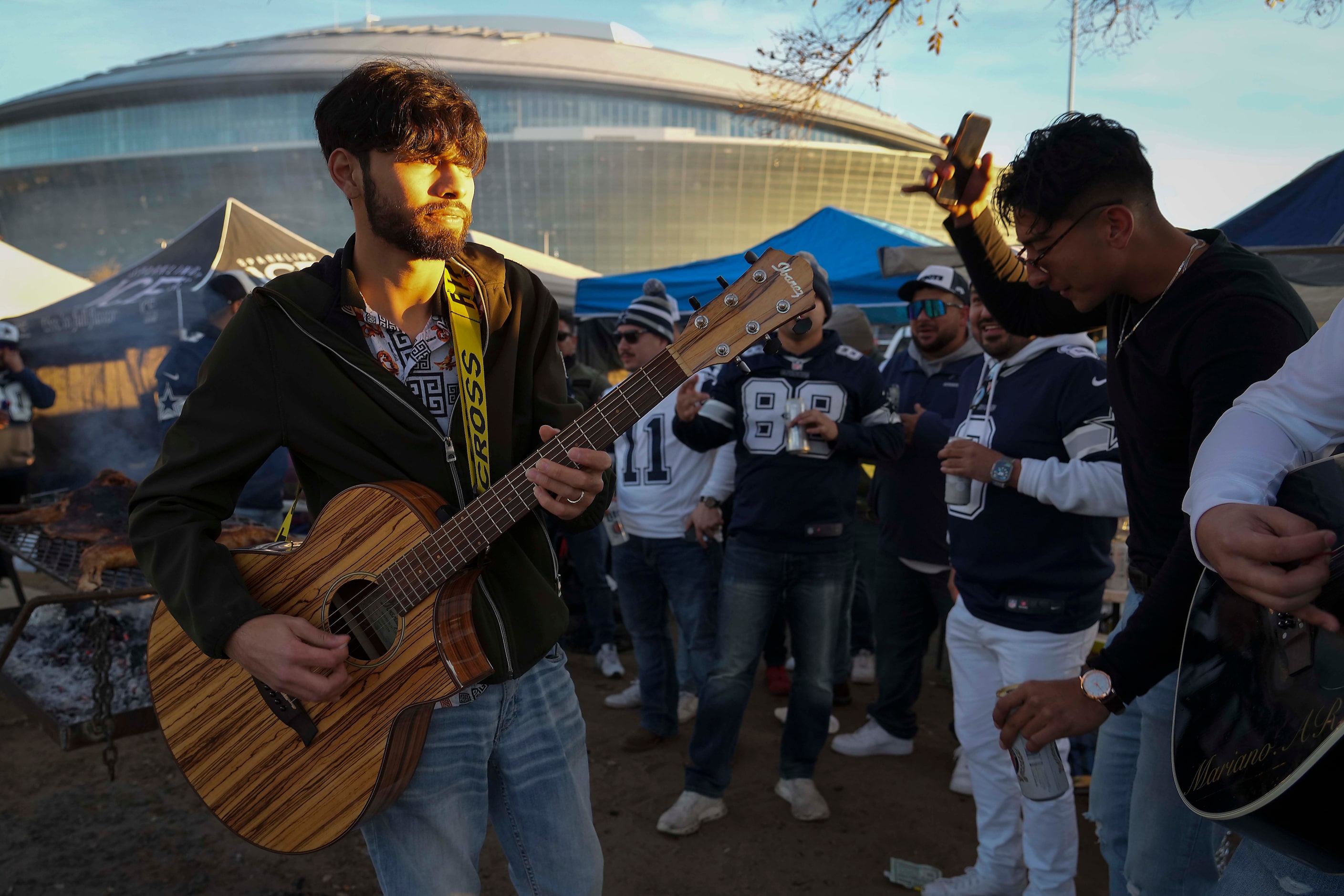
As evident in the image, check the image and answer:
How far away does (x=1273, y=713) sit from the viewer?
133cm

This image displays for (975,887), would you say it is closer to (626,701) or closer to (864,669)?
(626,701)

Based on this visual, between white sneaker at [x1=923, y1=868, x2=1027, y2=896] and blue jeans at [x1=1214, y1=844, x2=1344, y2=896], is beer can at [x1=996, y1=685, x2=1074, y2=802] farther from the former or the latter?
white sneaker at [x1=923, y1=868, x2=1027, y2=896]

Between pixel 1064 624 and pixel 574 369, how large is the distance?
4.12m

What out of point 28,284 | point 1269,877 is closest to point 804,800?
point 1269,877

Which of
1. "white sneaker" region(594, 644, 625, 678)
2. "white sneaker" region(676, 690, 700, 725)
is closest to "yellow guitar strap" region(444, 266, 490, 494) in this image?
"white sneaker" region(676, 690, 700, 725)

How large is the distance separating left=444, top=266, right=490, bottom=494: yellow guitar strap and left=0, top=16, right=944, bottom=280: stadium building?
167 feet

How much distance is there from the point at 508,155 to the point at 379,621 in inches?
2228

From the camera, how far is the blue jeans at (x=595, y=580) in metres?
6.56

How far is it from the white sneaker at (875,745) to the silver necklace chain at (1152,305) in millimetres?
3430

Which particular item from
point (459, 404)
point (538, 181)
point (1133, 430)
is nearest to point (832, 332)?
point (1133, 430)

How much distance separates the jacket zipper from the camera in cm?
185

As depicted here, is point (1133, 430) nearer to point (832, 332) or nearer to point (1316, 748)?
point (1316, 748)

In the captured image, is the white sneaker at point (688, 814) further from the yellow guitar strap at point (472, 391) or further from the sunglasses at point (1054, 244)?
the sunglasses at point (1054, 244)

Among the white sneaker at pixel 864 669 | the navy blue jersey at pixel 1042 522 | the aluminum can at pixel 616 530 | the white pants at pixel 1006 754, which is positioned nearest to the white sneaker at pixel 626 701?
the aluminum can at pixel 616 530
